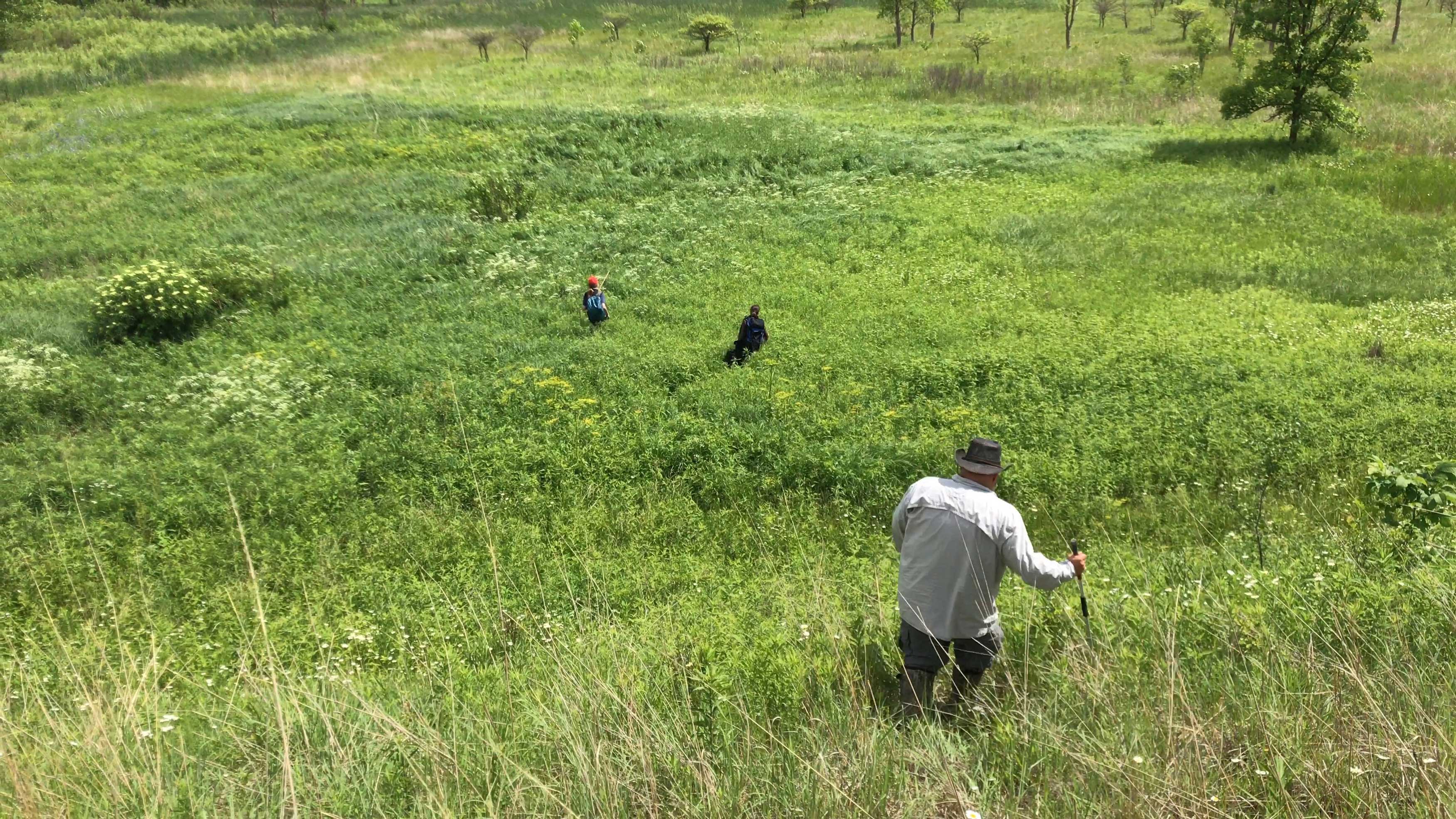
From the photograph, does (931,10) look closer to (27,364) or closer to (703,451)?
(703,451)

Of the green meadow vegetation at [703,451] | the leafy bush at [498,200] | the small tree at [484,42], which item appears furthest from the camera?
the small tree at [484,42]

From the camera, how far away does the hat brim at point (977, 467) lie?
4.10 metres

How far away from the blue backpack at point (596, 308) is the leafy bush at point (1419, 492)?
1011 centimetres

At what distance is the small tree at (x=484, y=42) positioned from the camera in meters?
39.0

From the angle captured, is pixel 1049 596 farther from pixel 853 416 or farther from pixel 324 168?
pixel 324 168

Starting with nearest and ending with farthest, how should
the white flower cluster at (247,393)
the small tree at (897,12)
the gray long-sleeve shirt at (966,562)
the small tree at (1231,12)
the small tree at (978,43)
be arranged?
the gray long-sleeve shirt at (966,562)
the white flower cluster at (247,393)
the small tree at (1231,12)
the small tree at (978,43)
the small tree at (897,12)

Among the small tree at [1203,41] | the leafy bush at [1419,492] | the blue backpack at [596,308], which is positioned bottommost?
the blue backpack at [596,308]

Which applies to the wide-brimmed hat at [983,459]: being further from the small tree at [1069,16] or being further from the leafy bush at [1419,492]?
the small tree at [1069,16]

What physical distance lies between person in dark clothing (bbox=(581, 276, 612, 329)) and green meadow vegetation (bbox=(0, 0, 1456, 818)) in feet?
0.63

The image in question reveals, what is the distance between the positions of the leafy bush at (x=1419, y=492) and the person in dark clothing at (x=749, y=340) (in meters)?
7.17

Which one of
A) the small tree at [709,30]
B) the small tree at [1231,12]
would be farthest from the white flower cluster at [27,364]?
the small tree at [709,30]

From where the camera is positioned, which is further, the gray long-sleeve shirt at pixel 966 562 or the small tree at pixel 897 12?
the small tree at pixel 897 12

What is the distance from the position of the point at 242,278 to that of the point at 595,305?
22.2 feet

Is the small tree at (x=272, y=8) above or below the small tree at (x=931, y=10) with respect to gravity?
above
